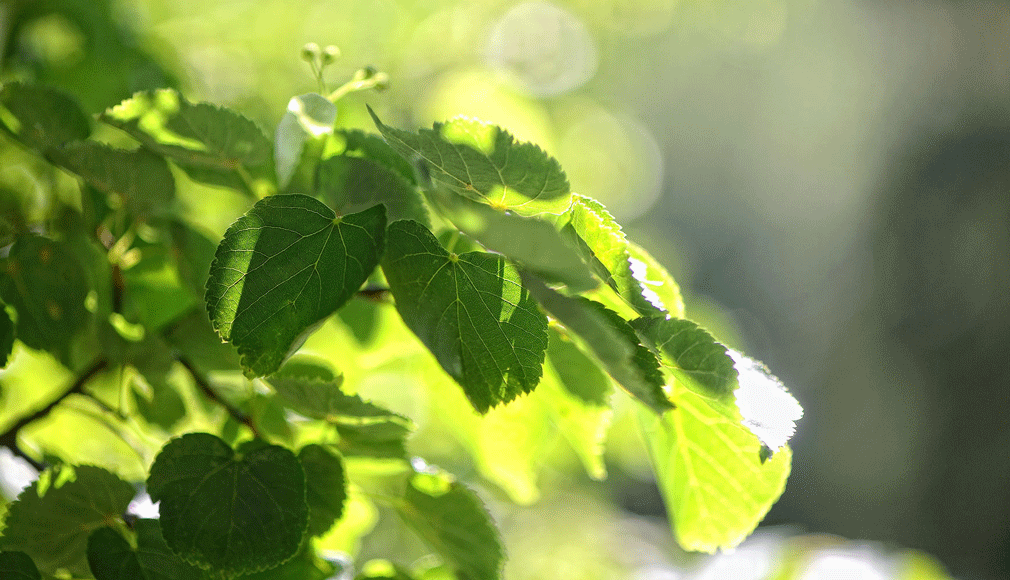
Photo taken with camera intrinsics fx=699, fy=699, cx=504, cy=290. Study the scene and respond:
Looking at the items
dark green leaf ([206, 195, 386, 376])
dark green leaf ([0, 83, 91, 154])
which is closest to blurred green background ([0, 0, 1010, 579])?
dark green leaf ([0, 83, 91, 154])

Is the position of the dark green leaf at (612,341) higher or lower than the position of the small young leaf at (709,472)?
higher

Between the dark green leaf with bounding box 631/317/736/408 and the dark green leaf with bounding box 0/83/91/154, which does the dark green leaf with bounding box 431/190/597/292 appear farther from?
the dark green leaf with bounding box 0/83/91/154

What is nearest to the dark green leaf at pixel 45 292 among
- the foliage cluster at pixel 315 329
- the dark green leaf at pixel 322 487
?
the foliage cluster at pixel 315 329

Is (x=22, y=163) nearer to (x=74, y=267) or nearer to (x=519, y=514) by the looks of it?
(x=74, y=267)

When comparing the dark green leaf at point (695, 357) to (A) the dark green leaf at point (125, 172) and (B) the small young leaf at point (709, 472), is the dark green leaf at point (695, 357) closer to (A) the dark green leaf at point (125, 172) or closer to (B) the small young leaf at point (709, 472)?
(B) the small young leaf at point (709, 472)

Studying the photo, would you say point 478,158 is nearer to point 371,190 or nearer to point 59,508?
point 371,190

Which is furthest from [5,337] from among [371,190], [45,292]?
[371,190]
